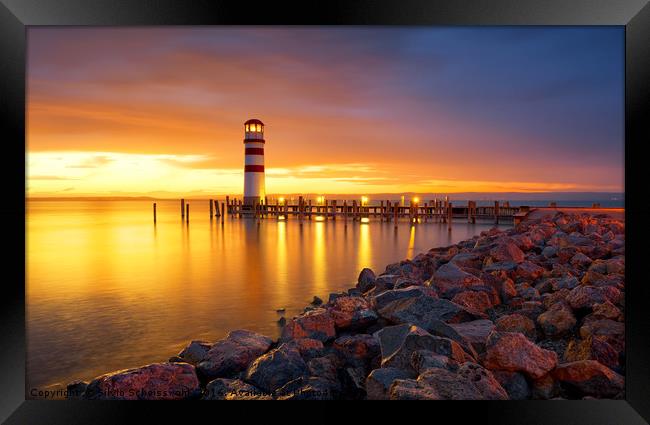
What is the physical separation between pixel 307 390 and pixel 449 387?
2.91ft

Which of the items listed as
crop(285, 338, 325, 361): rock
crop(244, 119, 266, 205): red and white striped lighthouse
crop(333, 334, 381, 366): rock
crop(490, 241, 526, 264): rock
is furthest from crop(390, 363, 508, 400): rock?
crop(244, 119, 266, 205): red and white striped lighthouse

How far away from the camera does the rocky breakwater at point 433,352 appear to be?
2.52 metres

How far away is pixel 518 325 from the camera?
11.0 ft

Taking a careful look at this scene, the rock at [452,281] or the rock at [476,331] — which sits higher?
the rock at [452,281]

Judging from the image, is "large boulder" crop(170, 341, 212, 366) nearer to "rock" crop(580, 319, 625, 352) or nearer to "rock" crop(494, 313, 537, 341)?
"rock" crop(494, 313, 537, 341)

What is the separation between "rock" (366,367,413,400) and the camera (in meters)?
2.45

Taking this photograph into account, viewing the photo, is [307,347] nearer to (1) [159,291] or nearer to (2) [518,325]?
(2) [518,325]

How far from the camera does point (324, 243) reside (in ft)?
49.0

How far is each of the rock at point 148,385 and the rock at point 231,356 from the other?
0.65ft

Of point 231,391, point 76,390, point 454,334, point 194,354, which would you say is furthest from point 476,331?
point 76,390

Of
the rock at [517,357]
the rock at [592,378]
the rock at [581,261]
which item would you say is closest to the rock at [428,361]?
the rock at [517,357]

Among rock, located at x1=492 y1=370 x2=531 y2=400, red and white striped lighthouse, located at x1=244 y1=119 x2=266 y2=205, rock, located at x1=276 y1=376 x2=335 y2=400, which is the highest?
red and white striped lighthouse, located at x1=244 y1=119 x2=266 y2=205

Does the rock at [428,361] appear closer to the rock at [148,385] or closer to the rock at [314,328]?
the rock at [314,328]

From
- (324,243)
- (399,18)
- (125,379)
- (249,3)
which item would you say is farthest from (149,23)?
(324,243)
